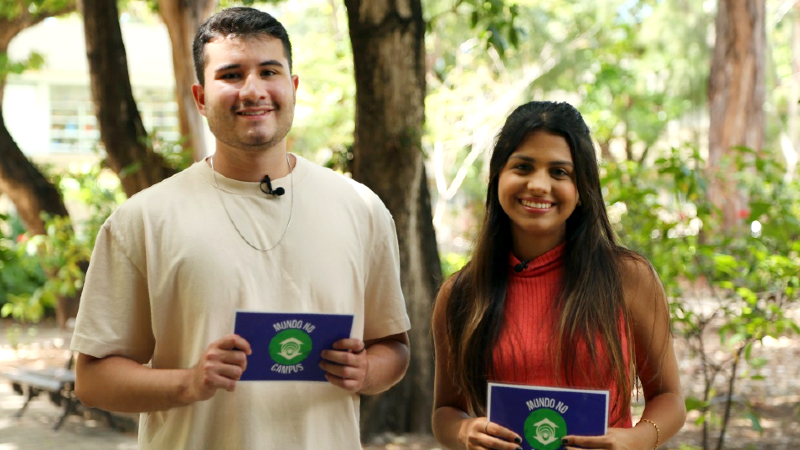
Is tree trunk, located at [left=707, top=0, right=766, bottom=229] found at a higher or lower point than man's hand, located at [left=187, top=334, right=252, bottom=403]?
higher

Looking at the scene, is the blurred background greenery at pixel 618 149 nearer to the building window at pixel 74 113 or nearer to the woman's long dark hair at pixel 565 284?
the woman's long dark hair at pixel 565 284

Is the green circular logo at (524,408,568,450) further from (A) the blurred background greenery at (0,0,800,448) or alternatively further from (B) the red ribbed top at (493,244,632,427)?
(A) the blurred background greenery at (0,0,800,448)

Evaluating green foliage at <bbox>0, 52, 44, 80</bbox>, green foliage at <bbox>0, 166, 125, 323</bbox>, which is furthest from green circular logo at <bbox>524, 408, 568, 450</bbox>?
green foliage at <bbox>0, 52, 44, 80</bbox>

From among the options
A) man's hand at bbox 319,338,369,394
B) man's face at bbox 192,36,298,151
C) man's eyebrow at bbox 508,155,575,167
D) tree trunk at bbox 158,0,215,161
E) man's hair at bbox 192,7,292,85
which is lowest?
man's hand at bbox 319,338,369,394

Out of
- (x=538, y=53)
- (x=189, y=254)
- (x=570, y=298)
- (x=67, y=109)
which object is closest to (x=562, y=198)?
(x=570, y=298)

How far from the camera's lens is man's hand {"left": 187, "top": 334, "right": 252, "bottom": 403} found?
2.20 metres

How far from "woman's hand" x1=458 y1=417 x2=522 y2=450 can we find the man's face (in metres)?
0.93

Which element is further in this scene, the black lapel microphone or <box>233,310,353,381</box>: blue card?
the black lapel microphone

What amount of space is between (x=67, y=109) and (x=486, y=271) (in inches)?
1367

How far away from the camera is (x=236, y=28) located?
2.48 m

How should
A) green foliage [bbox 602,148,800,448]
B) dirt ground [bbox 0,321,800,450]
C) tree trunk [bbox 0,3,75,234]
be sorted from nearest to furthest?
green foliage [bbox 602,148,800,448] → dirt ground [bbox 0,321,800,450] → tree trunk [bbox 0,3,75,234]

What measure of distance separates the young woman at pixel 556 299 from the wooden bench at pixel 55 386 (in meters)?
6.67

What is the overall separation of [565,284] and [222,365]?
976mm

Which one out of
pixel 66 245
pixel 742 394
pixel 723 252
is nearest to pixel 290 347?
pixel 723 252
